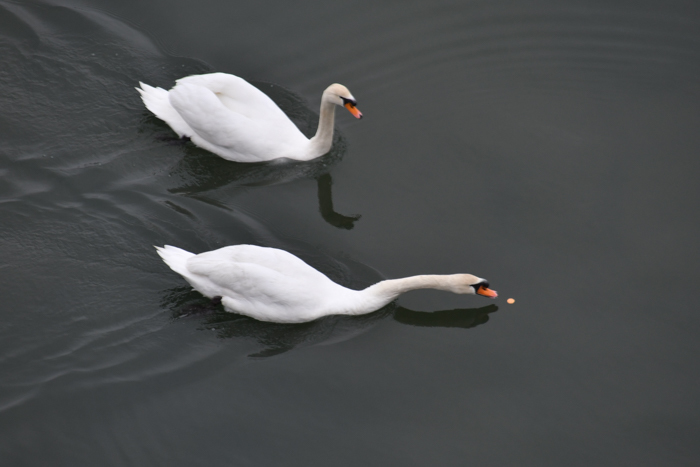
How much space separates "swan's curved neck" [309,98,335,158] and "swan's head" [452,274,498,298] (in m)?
3.37

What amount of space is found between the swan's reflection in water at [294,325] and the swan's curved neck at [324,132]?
3041 millimetres

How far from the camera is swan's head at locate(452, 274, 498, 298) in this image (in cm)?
966

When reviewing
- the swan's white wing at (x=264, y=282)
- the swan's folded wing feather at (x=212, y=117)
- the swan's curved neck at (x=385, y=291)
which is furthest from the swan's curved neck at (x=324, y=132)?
the swan's curved neck at (x=385, y=291)

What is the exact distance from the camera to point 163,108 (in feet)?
39.9

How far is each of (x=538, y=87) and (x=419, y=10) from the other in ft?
9.36

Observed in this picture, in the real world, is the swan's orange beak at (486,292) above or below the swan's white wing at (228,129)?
below

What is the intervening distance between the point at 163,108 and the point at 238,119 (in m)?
1.44

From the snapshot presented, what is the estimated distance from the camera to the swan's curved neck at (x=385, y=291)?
970 cm

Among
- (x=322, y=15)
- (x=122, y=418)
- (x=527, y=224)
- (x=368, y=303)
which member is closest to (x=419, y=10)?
(x=322, y=15)

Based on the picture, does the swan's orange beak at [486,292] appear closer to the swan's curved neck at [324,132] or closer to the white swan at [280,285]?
the white swan at [280,285]

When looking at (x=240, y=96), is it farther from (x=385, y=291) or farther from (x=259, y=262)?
(x=385, y=291)

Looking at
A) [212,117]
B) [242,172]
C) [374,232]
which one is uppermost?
[212,117]

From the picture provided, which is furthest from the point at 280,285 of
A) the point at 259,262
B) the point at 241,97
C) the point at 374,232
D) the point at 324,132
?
the point at 241,97

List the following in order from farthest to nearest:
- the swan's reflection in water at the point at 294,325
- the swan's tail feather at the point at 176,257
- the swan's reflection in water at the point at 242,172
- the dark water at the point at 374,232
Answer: the swan's reflection in water at the point at 242,172 → the swan's tail feather at the point at 176,257 → the swan's reflection in water at the point at 294,325 → the dark water at the point at 374,232
